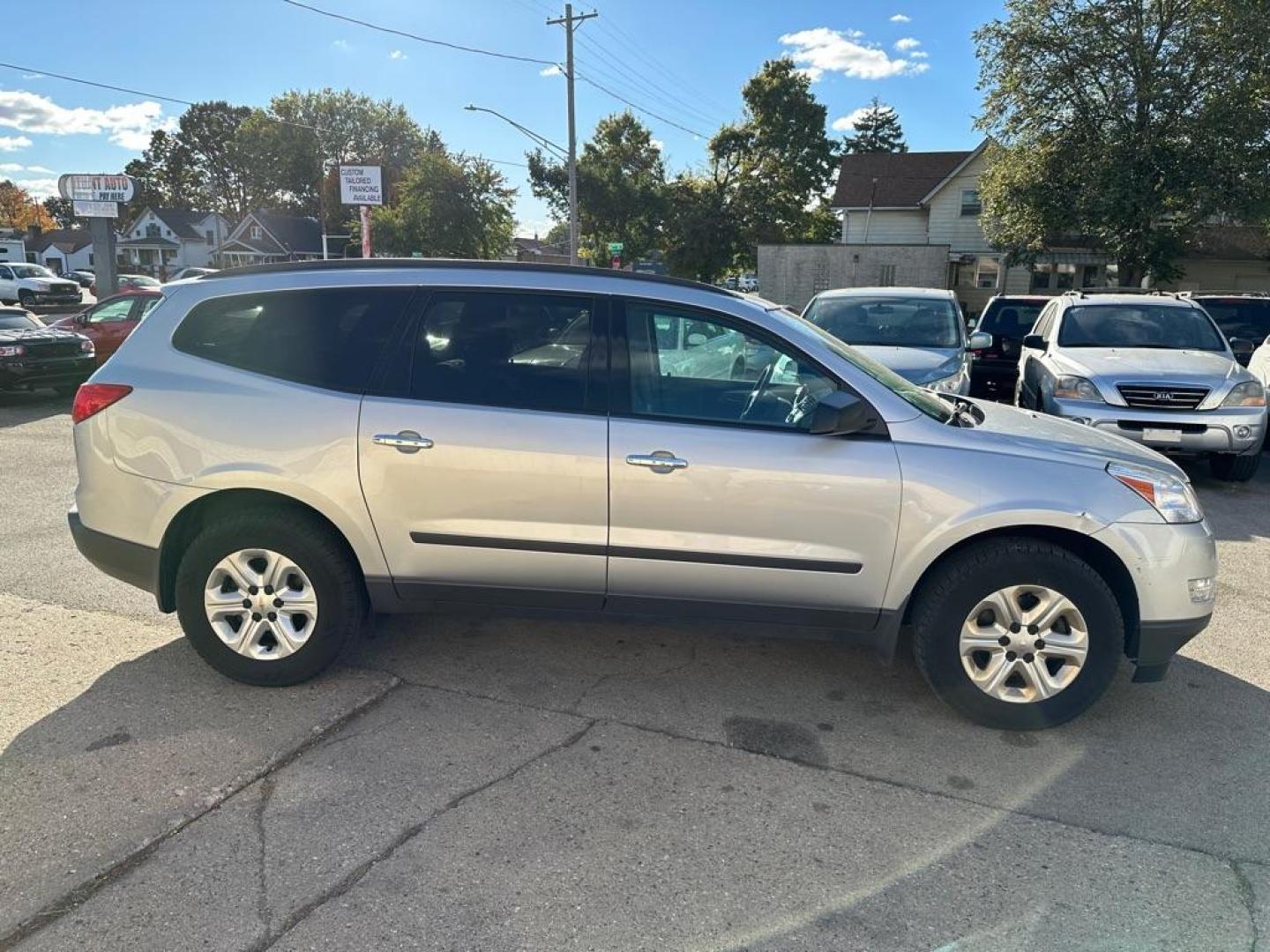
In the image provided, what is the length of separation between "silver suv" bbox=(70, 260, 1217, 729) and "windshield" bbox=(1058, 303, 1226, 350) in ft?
17.7

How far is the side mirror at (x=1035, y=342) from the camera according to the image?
8.82 m

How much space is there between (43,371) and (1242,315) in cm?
1650

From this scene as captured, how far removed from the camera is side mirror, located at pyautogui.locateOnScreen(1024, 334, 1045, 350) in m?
8.82

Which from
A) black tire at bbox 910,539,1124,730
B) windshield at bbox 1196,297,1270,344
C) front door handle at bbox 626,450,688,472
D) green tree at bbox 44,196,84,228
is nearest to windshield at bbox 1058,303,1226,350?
windshield at bbox 1196,297,1270,344

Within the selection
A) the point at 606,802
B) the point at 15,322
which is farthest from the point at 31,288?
the point at 606,802

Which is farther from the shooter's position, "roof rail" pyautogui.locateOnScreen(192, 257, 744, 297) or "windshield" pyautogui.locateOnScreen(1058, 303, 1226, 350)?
"windshield" pyautogui.locateOnScreen(1058, 303, 1226, 350)

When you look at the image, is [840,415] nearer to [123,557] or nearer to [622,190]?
[123,557]

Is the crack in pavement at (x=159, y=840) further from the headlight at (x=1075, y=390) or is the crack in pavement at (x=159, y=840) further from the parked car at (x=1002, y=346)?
the parked car at (x=1002, y=346)

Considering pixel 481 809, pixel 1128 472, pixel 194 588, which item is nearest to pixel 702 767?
pixel 481 809

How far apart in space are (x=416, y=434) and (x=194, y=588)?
1.20 metres

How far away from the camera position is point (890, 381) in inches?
146

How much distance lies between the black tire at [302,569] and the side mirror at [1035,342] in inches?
305

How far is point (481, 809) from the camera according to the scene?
113 inches

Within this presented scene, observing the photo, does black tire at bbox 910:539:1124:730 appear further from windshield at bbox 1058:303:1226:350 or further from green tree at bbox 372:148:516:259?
green tree at bbox 372:148:516:259
